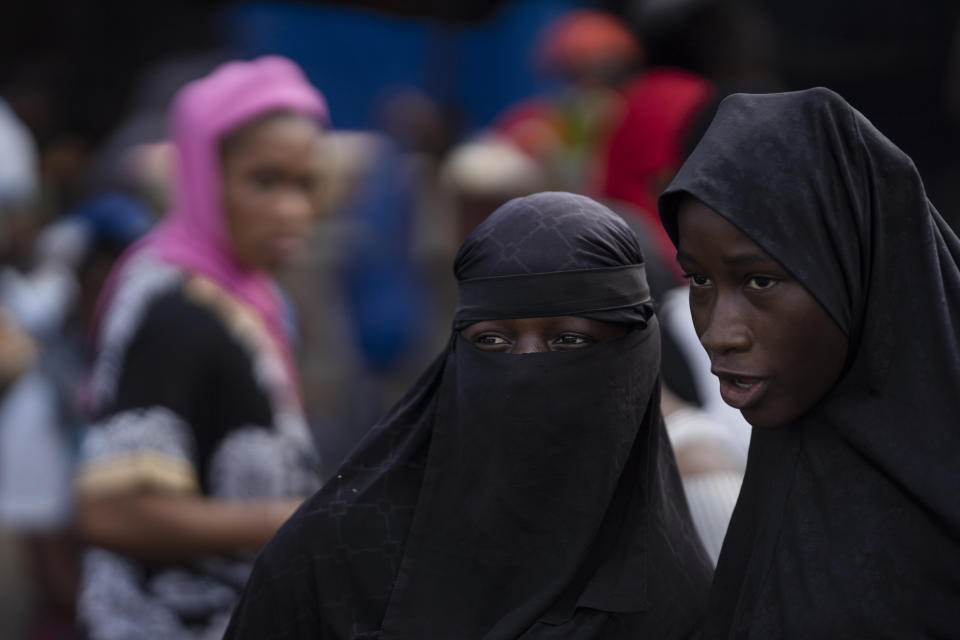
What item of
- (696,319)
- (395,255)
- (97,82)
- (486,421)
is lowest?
(395,255)

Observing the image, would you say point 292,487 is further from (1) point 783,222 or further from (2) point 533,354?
(1) point 783,222

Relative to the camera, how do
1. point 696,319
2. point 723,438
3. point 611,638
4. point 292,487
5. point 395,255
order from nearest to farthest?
point 696,319 < point 611,638 < point 723,438 < point 292,487 < point 395,255

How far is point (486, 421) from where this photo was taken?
2.63 metres

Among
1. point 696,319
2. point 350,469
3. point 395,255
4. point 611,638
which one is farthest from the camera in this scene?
point 395,255

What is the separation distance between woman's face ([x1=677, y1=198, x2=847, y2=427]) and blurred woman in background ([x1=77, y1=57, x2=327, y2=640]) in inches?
66.0

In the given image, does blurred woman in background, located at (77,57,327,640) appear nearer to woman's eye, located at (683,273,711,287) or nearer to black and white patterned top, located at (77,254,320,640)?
black and white patterned top, located at (77,254,320,640)

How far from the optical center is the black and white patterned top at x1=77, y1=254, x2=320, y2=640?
11.7 ft

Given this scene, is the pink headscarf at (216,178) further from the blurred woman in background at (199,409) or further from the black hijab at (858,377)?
the black hijab at (858,377)

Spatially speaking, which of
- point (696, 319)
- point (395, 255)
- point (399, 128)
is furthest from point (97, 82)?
point (696, 319)

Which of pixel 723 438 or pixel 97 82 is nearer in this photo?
pixel 723 438

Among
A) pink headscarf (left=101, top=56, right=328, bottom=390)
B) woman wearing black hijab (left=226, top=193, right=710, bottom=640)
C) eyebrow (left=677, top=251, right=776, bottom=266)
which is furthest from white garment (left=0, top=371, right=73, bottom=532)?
eyebrow (left=677, top=251, right=776, bottom=266)

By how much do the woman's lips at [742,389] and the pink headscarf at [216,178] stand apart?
1.91 meters

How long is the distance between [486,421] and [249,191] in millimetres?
1555

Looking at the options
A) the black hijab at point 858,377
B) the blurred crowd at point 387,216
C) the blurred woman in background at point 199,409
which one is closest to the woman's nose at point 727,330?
the black hijab at point 858,377
